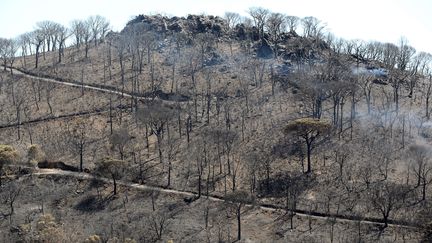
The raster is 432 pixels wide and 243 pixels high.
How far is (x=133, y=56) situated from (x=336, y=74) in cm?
4889

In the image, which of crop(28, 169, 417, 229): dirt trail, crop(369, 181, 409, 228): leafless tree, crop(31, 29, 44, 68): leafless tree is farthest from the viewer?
crop(31, 29, 44, 68): leafless tree

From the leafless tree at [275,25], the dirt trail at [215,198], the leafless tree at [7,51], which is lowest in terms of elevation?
the dirt trail at [215,198]

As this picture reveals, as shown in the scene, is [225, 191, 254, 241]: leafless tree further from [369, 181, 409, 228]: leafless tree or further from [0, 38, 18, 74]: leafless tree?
[0, 38, 18, 74]: leafless tree

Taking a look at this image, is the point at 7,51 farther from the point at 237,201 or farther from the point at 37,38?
the point at 237,201

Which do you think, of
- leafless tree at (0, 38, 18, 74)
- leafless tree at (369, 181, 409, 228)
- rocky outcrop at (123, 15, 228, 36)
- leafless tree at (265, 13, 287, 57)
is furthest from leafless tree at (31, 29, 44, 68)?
leafless tree at (369, 181, 409, 228)

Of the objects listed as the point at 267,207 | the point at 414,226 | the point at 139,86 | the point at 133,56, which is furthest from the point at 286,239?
the point at 133,56

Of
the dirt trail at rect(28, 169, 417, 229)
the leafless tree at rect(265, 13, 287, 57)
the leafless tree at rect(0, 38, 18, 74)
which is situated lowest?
the dirt trail at rect(28, 169, 417, 229)

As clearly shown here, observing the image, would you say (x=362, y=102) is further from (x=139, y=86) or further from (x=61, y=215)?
(x=61, y=215)

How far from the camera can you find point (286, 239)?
75.3 metres

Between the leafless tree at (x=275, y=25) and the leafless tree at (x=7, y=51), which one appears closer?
the leafless tree at (x=7, y=51)

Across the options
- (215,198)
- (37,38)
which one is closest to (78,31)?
(37,38)

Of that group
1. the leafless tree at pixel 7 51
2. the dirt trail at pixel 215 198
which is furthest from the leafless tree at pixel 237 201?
the leafless tree at pixel 7 51

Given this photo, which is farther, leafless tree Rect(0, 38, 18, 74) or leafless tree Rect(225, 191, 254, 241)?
leafless tree Rect(0, 38, 18, 74)

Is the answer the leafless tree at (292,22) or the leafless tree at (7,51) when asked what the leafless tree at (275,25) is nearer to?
the leafless tree at (292,22)
